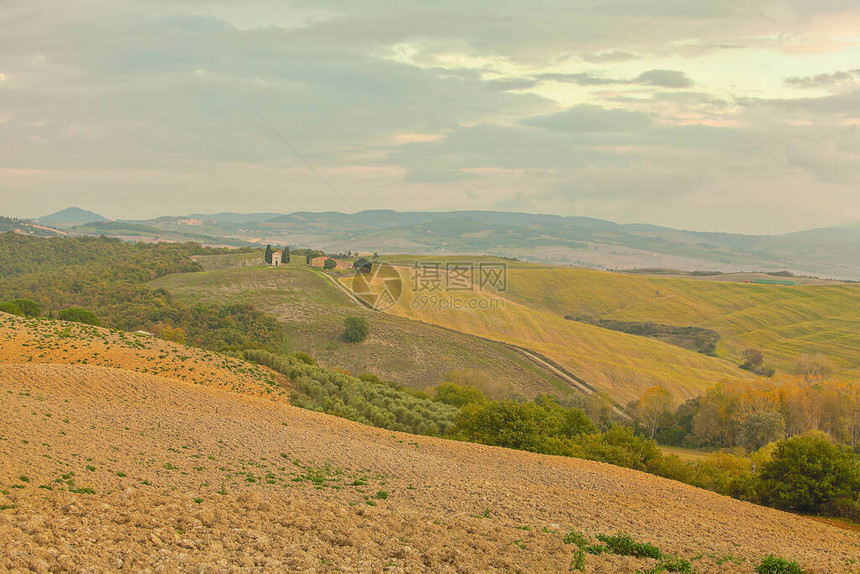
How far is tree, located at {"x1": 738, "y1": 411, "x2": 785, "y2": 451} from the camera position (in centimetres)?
5896

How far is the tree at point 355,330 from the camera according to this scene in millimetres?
82000

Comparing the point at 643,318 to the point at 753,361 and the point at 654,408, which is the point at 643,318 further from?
the point at 654,408

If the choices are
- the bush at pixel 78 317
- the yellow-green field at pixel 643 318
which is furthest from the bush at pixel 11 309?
the yellow-green field at pixel 643 318

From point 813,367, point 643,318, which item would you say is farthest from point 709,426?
point 643,318

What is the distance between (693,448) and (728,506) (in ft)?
156

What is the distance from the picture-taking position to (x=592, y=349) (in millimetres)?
93875

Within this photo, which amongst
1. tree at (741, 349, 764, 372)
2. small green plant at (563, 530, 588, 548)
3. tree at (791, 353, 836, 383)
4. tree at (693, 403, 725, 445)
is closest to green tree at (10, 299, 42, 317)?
small green plant at (563, 530, 588, 548)

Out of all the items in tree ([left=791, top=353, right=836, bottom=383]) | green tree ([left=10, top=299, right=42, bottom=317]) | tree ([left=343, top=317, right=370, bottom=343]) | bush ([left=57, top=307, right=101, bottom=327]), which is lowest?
tree ([left=791, top=353, right=836, bottom=383])

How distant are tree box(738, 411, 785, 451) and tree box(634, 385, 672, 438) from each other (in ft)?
27.7

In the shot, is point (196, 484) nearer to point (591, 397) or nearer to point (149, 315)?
point (591, 397)

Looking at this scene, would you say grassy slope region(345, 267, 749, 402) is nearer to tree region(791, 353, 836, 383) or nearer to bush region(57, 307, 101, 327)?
tree region(791, 353, 836, 383)

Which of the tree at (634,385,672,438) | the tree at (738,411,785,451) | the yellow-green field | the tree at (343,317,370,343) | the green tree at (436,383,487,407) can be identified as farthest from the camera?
the yellow-green field

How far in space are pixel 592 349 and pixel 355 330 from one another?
4081 centimetres

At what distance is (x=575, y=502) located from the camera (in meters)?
18.7
